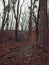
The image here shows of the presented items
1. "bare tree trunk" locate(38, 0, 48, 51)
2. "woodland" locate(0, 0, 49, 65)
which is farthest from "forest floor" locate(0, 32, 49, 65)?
"bare tree trunk" locate(38, 0, 48, 51)

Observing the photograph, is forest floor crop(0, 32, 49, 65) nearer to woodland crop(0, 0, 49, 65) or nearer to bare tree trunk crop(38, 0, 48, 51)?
woodland crop(0, 0, 49, 65)

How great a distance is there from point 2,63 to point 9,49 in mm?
326

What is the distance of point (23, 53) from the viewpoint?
139 inches

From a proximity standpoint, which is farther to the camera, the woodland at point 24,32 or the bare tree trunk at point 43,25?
the bare tree trunk at point 43,25

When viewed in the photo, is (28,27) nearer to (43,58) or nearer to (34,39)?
(34,39)

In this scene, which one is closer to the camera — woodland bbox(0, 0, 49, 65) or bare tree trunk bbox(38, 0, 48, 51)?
woodland bbox(0, 0, 49, 65)

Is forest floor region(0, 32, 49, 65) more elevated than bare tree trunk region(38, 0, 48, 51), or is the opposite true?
bare tree trunk region(38, 0, 48, 51)

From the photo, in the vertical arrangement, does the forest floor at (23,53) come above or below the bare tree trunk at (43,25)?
below

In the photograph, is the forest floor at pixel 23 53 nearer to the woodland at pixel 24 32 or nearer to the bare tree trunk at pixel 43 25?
the woodland at pixel 24 32

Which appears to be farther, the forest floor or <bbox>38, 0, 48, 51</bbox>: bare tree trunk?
<bbox>38, 0, 48, 51</bbox>: bare tree trunk

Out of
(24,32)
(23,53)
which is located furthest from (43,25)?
(23,53)

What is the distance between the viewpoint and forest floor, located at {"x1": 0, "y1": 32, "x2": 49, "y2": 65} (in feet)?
11.3

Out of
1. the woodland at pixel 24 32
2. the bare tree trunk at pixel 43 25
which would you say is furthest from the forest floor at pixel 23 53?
the bare tree trunk at pixel 43 25

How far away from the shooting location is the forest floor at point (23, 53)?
135 inches
